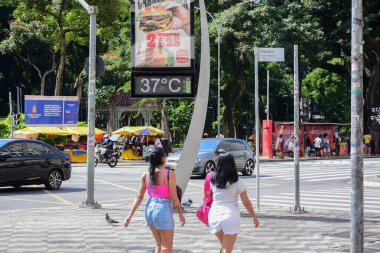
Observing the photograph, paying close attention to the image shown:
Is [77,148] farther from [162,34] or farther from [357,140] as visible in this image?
[357,140]

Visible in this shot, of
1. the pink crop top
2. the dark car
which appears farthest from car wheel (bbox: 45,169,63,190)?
the pink crop top

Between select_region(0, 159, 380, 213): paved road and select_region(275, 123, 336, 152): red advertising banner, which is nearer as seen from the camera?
select_region(0, 159, 380, 213): paved road

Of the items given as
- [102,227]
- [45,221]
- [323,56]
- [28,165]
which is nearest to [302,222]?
[102,227]

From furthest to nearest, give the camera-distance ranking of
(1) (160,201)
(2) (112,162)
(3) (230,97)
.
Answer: (3) (230,97) < (2) (112,162) < (1) (160,201)

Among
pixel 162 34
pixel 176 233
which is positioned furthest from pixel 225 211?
pixel 162 34

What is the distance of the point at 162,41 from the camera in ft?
47.6

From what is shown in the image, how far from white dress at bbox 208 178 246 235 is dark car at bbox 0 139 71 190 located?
1291 cm

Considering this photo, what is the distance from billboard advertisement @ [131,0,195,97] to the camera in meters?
14.5

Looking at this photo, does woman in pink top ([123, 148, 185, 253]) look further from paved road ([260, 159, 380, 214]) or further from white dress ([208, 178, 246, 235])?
paved road ([260, 159, 380, 214])

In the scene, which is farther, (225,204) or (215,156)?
(215,156)

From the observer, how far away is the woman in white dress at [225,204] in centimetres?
752

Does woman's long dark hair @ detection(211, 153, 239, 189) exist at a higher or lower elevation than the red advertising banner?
higher

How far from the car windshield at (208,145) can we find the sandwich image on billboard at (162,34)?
12271mm

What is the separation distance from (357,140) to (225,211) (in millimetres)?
1803
